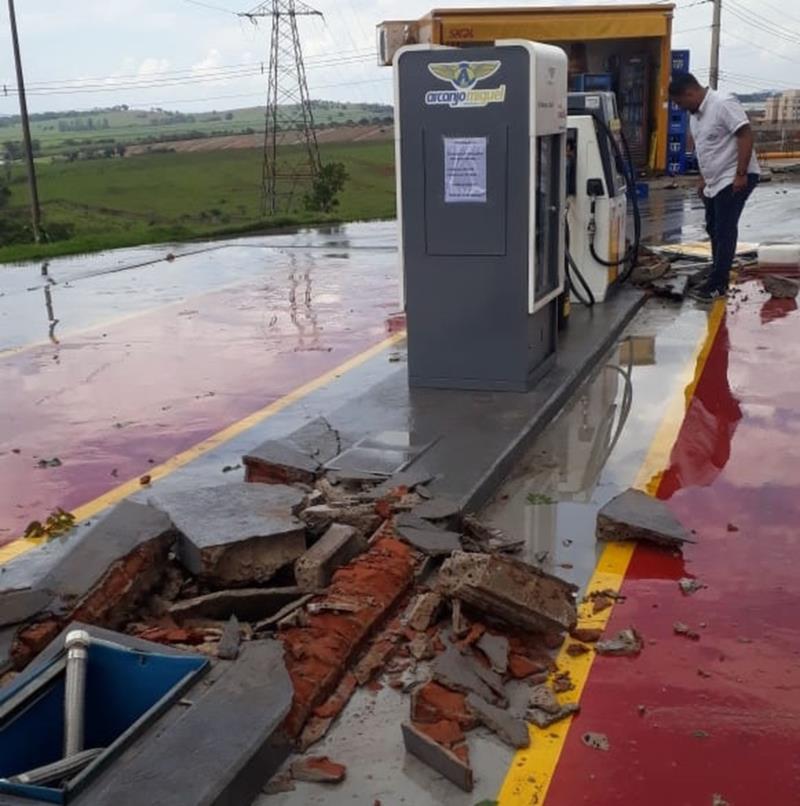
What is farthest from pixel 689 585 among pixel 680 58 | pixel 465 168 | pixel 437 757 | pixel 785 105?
pixel 785 105

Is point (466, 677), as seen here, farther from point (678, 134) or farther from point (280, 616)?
point (678, 134)

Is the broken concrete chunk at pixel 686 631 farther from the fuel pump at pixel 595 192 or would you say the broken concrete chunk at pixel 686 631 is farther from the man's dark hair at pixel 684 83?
the man's dark hair at pixel 684 83

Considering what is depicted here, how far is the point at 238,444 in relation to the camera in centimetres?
690

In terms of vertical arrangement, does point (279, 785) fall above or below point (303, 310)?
below

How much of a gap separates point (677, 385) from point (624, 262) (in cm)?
324

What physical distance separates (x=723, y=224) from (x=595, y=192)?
1576 mm

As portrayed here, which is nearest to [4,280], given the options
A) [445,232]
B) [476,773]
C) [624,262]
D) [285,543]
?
[624,262]

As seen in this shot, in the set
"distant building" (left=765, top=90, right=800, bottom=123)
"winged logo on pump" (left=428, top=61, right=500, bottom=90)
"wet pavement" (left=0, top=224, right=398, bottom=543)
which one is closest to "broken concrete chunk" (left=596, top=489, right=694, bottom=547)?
Answer: "winged logo on pump" (left=428, top=61, right=500, bottom=90)

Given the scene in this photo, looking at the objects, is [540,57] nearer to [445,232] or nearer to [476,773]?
[445,232]

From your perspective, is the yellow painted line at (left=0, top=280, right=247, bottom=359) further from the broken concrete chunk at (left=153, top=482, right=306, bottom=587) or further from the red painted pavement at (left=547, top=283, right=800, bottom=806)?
the red painted pavement at (left=547, top=283, right=800, bottom=806)

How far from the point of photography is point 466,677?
12.3 ft

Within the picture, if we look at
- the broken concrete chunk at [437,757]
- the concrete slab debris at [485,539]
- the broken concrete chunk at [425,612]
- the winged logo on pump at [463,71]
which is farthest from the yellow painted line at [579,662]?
the winged logo on pump at [463,71]

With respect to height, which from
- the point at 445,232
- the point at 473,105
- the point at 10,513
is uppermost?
the point at 473,105

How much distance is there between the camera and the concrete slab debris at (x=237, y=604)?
4.24 metres
